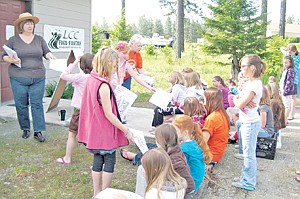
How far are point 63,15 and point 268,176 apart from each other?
6.54 m

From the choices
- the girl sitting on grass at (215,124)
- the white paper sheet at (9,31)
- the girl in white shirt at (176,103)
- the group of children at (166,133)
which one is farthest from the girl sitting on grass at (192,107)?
the white paper sheet at (9,31)

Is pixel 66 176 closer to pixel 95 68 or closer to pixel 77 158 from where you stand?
pixel 77 158

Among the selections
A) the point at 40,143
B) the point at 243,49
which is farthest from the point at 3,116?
the point at 243,49

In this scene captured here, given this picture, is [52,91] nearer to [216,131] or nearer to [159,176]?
[216,131]

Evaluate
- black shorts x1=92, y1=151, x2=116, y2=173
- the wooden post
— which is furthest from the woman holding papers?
black shorts x1=92, y1=151, x2=116, y2=173

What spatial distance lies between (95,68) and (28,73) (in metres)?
2.15

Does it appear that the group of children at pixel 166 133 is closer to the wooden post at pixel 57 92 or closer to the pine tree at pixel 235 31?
the wooden post at pixel 57 92

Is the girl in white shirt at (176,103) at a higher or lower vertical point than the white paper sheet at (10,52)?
lower

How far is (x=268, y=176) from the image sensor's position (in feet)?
12.8

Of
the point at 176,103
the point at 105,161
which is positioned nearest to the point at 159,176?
the point at 105,161

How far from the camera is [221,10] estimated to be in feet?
40.1

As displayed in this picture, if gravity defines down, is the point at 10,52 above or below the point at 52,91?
above

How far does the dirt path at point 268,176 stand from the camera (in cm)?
341

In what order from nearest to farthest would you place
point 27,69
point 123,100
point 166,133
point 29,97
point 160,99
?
point 166,133
point 123,100
point 160,99
point 27,69
point 29,97
